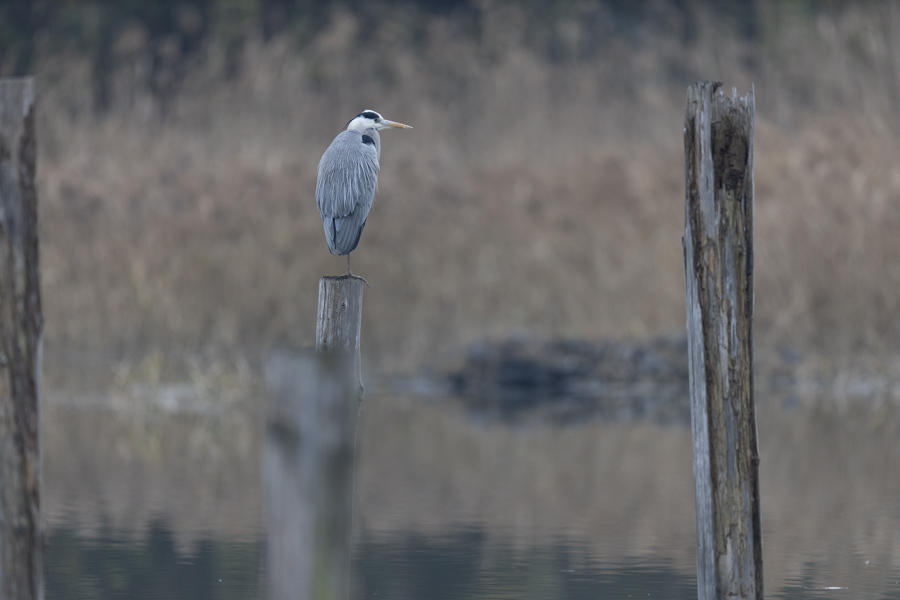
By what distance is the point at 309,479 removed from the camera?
3623 millimetres

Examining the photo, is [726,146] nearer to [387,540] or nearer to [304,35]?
[387,540]

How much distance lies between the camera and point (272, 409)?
3.71 meters

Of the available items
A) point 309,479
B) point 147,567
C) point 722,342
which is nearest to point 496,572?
point 147,567

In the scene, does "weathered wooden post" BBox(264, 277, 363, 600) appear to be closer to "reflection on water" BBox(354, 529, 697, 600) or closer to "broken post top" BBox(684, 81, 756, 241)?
"broken post top" BBox(684, 81, 756, 241)

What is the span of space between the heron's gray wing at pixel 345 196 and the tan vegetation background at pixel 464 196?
6.53 m

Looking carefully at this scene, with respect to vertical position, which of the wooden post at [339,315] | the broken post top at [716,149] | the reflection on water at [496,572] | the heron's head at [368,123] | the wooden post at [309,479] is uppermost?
the heron's head at [368,123]

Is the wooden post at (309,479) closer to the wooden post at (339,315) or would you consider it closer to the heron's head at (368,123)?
the wooden post at (339,315)

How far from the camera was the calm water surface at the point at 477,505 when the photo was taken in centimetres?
568

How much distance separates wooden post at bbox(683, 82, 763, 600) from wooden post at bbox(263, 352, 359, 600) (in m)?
1.30

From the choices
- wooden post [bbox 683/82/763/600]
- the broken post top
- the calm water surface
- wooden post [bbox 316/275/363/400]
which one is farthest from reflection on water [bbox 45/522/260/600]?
the broken post top

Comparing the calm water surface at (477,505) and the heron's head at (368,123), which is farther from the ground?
the heron's head at (368,123)

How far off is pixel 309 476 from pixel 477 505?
3857 mm

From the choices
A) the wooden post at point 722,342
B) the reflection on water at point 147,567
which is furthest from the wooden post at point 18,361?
the wooden post at point 722,342

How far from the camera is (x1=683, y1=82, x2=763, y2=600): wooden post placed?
4348mm
